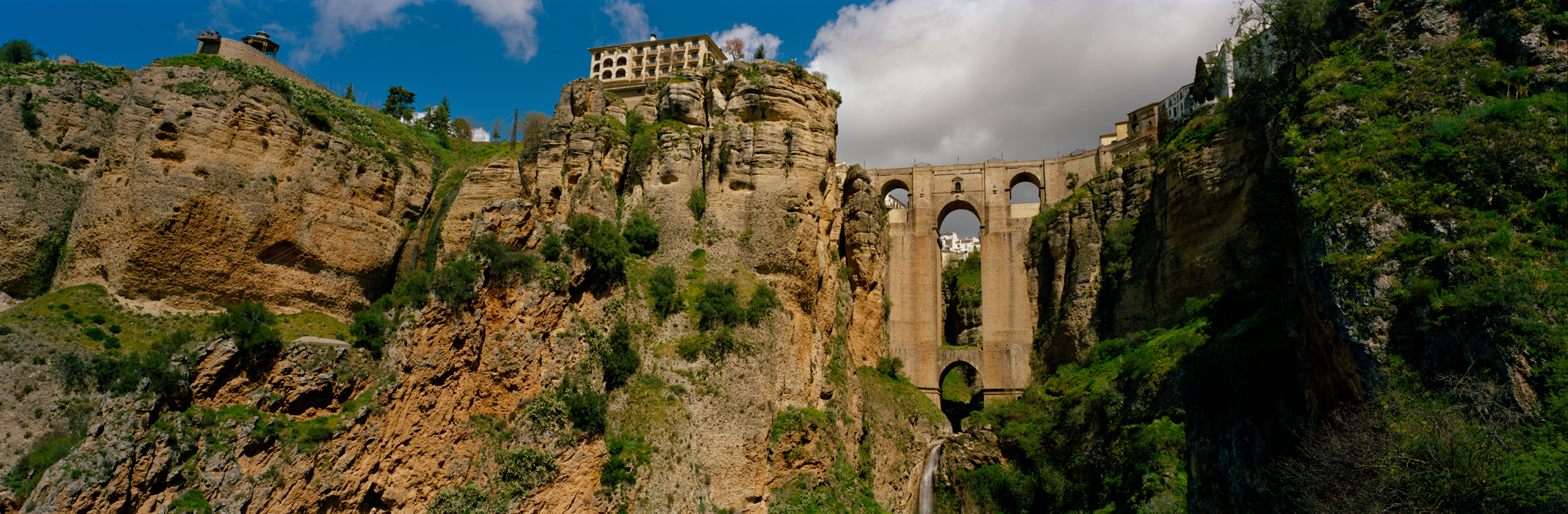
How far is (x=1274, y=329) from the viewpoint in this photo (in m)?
25.4

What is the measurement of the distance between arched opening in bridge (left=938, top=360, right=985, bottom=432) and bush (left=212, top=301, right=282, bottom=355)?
3307 centimetres

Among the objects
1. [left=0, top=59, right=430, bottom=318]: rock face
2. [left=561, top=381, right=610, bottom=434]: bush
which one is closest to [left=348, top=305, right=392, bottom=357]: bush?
[left=561, top=381, right=610, bottom=434]: bush

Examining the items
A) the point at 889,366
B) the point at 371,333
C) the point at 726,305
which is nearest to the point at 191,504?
the point at 371,333

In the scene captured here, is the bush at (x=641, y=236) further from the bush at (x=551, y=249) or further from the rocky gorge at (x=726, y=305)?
the bush at (x=551, y=249)

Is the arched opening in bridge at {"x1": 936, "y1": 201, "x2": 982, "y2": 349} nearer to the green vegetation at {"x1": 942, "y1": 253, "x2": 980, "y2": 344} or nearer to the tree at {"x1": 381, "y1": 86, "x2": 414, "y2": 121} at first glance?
the green vegetation at {"x1": 942, "y1": 253, "x2": 980, "y2": 344}

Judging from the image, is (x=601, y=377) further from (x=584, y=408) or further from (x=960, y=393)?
(x=960, y=393)

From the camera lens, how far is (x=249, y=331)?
22594mm

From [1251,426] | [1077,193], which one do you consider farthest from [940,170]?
[1251,426]

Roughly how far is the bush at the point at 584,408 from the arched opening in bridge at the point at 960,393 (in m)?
25.5

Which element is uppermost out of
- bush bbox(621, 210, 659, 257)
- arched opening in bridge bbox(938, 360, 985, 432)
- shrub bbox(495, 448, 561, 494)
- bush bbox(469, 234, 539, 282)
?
bush bbox(621, 210, 659, 257)

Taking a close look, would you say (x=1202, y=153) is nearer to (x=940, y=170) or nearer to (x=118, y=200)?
(x=940, y=170)

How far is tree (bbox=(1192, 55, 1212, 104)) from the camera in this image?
45.5 metres

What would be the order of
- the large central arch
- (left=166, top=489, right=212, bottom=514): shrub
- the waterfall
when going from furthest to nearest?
the large central arch
the waterfall
(left=166, top=489, right=212, bottom=514): shrub

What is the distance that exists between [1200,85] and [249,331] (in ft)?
147
